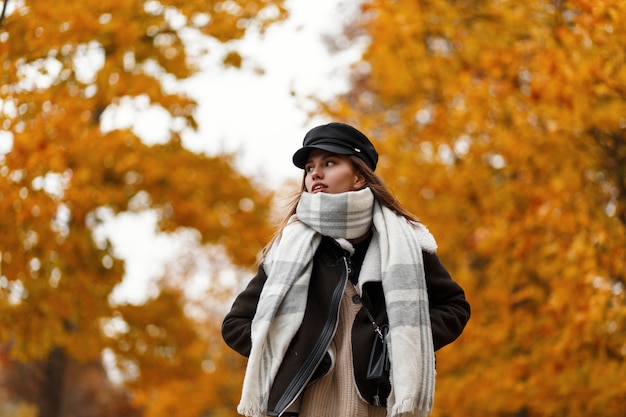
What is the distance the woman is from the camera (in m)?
2.58

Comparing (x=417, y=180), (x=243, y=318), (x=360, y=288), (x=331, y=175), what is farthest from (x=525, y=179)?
(x=243, y=318)

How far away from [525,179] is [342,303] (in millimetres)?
4626

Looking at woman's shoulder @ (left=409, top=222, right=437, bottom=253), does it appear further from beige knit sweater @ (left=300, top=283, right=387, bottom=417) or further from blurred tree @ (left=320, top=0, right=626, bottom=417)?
blurred tree @ (left=320, top=0, right=626, bottom=417)

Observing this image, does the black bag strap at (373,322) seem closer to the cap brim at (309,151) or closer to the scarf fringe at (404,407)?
the scarf fringe at (404,407)

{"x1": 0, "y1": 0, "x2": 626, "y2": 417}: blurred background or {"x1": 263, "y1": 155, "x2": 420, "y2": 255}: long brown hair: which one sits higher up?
{"x1": 263, "y1": 155, "x2": 420, "y2": 255}: long brown hair

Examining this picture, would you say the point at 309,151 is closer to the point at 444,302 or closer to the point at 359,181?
the point at 359,181

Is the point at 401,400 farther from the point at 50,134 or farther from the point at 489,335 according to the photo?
the point at 489,335

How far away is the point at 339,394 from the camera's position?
8.63ft

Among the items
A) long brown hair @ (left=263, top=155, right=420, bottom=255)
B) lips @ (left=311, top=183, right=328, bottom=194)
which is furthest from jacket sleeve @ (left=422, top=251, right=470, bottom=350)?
lips @ (left=311, top=183, right=328, bottom=194)

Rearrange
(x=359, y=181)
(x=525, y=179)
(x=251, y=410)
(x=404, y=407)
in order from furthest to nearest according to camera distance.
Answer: (x=525, y=179) → (x=359, y=181) → (x=251, y=410) → (x=404, y=407)

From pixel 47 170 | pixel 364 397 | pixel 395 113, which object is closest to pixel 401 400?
pixel 364 397

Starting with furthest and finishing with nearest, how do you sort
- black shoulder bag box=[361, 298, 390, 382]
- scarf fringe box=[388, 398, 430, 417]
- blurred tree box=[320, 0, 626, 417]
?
1. blurred tree box=[320, 0, 626, 417]
2. black shoulder bag box=[361, 298, 390, 382]
3. scarf fringe box=[388, 398, 430, 417]

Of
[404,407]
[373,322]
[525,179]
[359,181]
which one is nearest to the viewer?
[404,407]

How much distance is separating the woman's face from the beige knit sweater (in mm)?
503
